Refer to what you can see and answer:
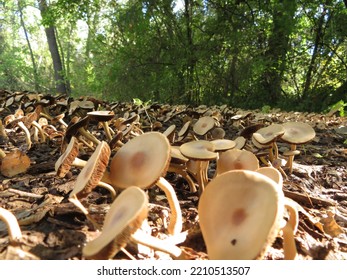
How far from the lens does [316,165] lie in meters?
3.01

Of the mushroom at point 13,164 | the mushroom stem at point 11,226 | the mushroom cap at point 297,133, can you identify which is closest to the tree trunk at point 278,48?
the mushroom cap at point 297,133

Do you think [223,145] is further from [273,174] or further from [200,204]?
[200,204]

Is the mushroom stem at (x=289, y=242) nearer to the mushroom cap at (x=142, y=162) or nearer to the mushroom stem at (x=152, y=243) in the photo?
the mushroom stem at (x=152, y=243)

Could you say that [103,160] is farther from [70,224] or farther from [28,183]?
[28,183]

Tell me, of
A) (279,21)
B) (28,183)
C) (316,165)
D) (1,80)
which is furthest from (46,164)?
(1,80)

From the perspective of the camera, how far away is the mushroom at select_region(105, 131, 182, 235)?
1426mm

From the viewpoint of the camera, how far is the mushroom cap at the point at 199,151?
168 centimetres

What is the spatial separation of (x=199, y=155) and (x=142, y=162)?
358mm

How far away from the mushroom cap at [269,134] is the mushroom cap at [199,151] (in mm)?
527

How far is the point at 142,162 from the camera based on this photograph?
1.50m

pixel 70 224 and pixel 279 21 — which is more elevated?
pixel 279 21

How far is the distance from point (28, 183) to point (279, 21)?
12.9m

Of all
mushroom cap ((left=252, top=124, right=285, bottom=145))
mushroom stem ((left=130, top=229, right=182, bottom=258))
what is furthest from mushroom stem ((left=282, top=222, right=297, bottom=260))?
mushroom cap ((left=252, top=124, right=285, bottom=145))

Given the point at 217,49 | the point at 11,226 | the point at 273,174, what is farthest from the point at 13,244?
the point at 217,49
